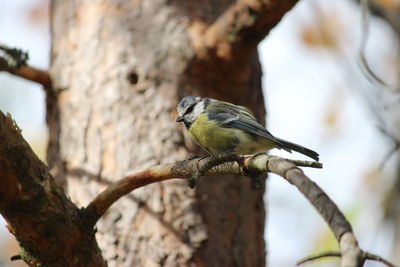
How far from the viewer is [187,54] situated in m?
3.42

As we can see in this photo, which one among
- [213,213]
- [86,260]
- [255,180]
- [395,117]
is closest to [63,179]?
[213,213]

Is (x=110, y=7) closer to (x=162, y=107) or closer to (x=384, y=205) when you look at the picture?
(x=162, y=107)

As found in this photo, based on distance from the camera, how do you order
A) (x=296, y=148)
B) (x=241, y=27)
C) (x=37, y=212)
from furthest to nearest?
1. (x=296, y=148)
2. (x=241, y=27)
3. (x=37, y=212)

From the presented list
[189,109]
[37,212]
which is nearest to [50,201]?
[37,212]

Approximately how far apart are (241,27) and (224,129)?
68cm

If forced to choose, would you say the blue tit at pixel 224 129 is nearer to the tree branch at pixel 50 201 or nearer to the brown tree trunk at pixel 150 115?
the brown tree trunk at pixel 150 115

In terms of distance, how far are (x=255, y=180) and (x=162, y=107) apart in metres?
1.37

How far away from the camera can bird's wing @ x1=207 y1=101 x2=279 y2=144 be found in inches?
135

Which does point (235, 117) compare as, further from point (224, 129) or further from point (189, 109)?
point (189, 109)

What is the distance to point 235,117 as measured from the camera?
11.6 feet

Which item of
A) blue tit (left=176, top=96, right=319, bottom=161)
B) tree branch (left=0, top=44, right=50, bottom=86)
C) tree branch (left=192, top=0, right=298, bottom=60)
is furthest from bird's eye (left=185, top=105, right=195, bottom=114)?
tree branch (left=0, top=44, right=50, bottom=86)

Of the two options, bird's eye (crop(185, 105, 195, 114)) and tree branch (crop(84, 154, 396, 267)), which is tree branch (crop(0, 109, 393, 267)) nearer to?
tree branch (crop(84, 154, 396, 267))

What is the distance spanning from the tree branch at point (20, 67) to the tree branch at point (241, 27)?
94 cm

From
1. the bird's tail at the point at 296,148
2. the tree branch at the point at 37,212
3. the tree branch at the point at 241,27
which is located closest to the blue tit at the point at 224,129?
the bird's tail at the point at 296,148
